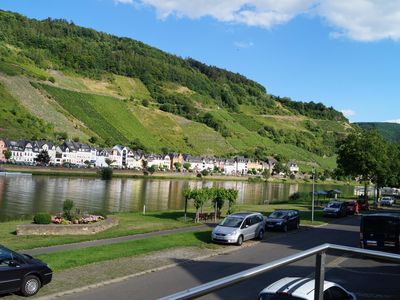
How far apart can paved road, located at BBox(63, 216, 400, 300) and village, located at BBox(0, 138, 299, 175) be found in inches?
4474

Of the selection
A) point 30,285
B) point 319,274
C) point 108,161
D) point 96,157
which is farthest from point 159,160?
point 319,274

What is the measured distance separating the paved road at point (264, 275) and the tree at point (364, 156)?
24955 mm

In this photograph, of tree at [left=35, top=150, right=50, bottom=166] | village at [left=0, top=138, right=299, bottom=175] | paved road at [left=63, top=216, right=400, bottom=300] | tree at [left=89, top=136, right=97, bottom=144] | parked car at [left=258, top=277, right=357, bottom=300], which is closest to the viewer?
paved road at [left=63, top=216, right=400, bottom=300]

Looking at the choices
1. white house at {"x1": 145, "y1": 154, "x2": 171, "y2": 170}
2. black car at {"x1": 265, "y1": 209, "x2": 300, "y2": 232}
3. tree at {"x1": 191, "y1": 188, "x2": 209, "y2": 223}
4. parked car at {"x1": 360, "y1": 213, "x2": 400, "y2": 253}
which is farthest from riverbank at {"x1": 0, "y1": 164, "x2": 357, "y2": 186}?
parked car at {"x1": 360, "y1": 213, "x2": 400, "y2": 253}

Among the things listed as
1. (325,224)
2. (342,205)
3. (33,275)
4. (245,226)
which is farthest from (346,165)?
(33,275)

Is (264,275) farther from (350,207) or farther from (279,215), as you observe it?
(350,207)

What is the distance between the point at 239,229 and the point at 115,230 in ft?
27.1

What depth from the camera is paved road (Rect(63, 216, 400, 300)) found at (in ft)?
16.8

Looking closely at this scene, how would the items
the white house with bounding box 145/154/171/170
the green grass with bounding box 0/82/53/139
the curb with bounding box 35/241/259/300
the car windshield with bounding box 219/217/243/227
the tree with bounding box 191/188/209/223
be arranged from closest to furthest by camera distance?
the curb with bounding box 35/241/259/300, the car windshield with bounding box 219/217/243/227, the tree with bounding box 191/188/209/223, the green grass with bounding box 0/82/53/139, the white house with bounding box 145/154/171/170

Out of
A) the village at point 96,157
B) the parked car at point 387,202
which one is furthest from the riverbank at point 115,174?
the parked car at point 387,202

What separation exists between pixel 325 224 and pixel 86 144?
13476cm

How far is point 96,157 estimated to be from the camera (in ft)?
529

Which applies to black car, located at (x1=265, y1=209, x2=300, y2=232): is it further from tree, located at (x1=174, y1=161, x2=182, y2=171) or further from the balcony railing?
tree, located at (x1=174, y1=161, x2=182, y2=171)

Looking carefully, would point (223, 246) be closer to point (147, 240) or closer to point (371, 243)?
point (147, 240)
